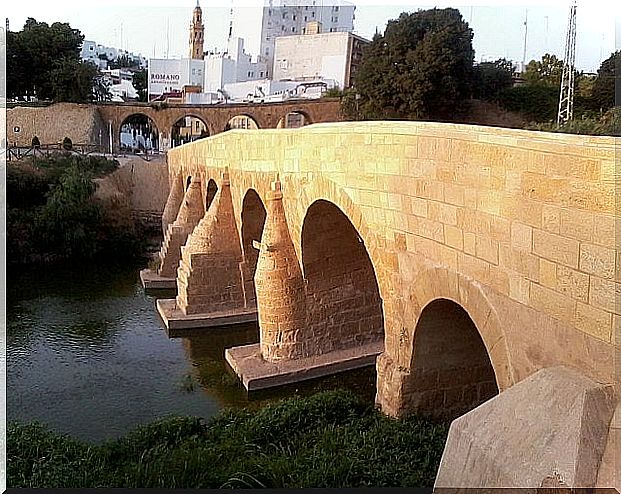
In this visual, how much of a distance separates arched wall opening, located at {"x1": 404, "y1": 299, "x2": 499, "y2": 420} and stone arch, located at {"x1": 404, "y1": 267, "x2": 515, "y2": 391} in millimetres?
349

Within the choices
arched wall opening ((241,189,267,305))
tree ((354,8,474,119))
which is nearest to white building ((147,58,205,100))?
tree ((354,8,474,119))

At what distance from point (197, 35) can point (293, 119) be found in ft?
21.3

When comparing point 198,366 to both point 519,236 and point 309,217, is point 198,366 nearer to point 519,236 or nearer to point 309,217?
point 309,217

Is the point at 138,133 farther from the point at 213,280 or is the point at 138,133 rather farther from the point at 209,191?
the point at 213,280

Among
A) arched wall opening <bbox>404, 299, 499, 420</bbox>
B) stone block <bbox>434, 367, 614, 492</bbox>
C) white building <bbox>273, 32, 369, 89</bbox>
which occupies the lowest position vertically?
arched wall opening <bbox>404, 299, 499, 420</bbox>

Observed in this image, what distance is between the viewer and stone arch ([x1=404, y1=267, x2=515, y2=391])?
325cm

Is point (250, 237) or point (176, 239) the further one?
point (176, 239)

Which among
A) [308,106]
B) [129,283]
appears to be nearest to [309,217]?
[129,283]

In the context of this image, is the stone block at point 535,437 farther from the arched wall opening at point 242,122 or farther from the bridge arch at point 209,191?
the arched wall opening at point 242,122

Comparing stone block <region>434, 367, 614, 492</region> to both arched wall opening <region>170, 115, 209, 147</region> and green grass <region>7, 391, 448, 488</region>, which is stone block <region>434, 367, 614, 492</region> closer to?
green grass <region>7, 391, 448, 488</region>

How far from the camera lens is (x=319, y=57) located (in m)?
18.0

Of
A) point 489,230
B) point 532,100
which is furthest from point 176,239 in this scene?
point 532,100

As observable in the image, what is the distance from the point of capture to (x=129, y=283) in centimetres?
1122

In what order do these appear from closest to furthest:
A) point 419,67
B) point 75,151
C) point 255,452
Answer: point 255,452 < point 419,67 < point 75,151
